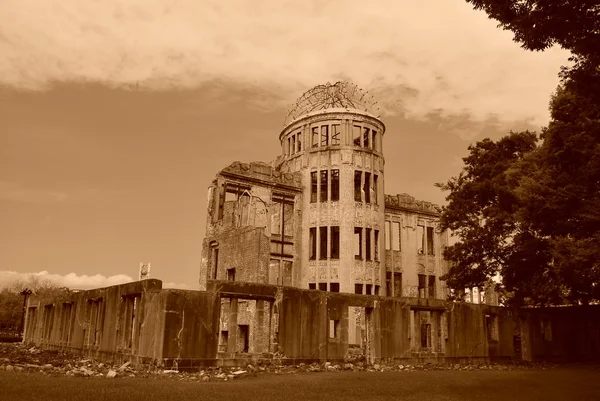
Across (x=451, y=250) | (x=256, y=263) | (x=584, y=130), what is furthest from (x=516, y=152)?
(x=256, y=263)

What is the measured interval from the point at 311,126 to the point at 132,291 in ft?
53.8

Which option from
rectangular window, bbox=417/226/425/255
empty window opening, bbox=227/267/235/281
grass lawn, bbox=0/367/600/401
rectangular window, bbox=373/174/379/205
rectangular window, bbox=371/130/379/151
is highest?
rectangular window, bbox=371/130/379/151

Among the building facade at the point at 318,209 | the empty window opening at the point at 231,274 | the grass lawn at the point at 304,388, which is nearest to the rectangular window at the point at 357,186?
the building facade at the point at 318,209

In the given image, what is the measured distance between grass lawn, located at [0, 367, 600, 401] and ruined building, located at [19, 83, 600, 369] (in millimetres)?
2909

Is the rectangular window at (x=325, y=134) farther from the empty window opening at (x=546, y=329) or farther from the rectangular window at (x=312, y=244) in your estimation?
the empty window opening at (x=546, y=329)

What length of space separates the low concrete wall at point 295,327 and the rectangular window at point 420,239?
9440 millimetres

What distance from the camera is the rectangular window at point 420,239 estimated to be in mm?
33938

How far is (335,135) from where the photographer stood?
100ft

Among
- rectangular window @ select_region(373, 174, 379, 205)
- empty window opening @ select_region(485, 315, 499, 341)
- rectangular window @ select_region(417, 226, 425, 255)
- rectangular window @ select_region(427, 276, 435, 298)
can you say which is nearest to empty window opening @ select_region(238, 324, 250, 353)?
rectangular window @ select_region(373, 174, 379, 205)

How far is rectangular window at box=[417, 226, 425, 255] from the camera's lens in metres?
33.9

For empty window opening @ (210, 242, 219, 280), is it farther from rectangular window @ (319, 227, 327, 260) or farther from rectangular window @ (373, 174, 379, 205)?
rectangular window @ (373, 174, 379, 205)

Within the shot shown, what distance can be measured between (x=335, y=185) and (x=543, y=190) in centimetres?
1280

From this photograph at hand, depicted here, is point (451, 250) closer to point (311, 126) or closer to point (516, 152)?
point (516, 152)

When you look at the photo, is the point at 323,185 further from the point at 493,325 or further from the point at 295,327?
the point at 295,327
